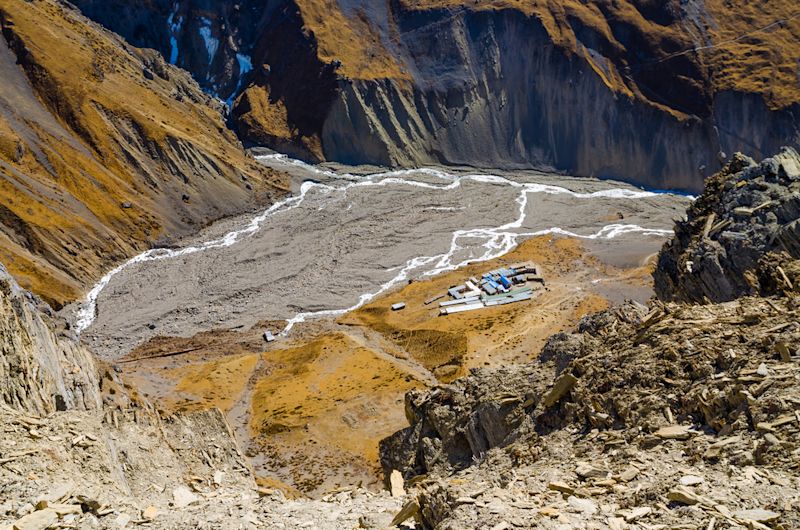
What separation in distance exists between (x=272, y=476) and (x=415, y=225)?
3650 cm

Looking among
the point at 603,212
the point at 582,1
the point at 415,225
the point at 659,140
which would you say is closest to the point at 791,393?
the point at 415,225

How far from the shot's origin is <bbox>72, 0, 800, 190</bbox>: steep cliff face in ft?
236

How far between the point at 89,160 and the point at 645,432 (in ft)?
184

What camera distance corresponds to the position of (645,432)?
1247 cm

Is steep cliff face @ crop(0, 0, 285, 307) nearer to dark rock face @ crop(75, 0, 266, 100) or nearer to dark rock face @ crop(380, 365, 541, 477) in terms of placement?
dark rock face @ crop(75, 0, 266, 100)

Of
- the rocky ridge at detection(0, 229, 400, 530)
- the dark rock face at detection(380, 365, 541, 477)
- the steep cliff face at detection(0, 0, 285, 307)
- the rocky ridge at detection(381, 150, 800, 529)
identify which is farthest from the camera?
the steep cliff face at detection(0, 0, 285, 307)

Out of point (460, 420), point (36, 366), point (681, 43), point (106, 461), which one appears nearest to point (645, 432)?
point (460, 420)

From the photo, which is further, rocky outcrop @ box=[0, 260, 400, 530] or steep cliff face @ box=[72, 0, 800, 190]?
steep cliff face @ box=[72, 0, 800, 190]

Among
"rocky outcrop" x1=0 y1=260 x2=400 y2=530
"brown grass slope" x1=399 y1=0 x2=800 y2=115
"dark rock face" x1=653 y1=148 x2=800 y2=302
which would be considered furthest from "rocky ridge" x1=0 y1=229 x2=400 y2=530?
"brown grass slope" x1=399 y1=0 x2=800 y2=115

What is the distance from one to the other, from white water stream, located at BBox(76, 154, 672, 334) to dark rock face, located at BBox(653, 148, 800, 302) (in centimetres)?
2480

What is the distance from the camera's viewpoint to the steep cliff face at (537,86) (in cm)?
7194

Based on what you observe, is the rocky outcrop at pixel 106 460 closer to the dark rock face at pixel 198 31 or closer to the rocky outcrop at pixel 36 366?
the rocky outcrop at pixel 36 366

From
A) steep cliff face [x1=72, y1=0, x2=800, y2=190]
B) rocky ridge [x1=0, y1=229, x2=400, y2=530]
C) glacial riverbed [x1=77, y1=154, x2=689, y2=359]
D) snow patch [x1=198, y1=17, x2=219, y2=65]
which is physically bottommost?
glacial riverbed [x1=77, y1=154, x2=689, y2=359]

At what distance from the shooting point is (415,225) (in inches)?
2355
